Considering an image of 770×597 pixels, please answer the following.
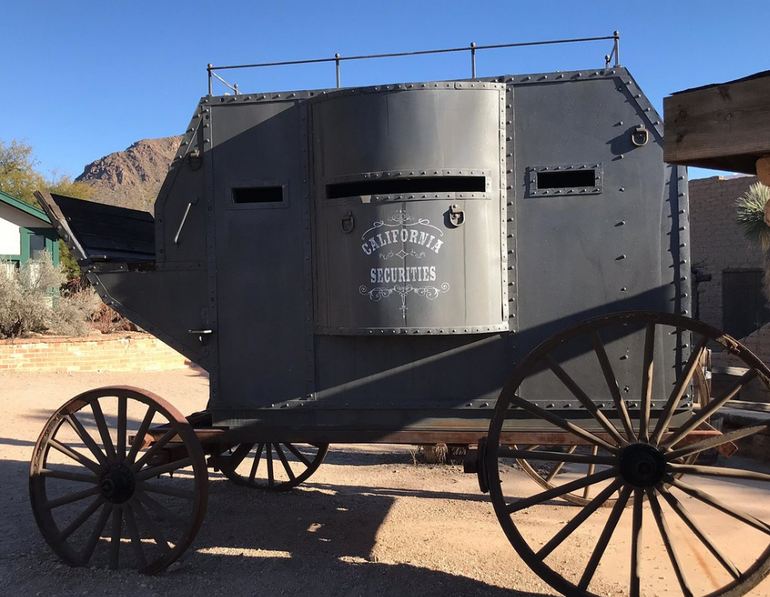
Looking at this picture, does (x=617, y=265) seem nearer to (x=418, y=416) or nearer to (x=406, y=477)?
(x=418, y=416)

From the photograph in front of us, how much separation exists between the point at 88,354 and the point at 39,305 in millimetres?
1960

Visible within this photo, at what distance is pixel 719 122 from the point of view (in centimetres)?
272

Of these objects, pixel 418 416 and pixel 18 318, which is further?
pixel 18 318

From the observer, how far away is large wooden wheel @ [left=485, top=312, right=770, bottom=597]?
3.47 m

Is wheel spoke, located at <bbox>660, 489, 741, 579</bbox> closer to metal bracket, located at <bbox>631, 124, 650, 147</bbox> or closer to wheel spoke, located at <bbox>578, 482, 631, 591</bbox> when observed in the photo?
wheel spoke, located at <bbox>578, 482, 631, 591</bbox>

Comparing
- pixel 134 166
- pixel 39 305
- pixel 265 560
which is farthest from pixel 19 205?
pixel 134 166

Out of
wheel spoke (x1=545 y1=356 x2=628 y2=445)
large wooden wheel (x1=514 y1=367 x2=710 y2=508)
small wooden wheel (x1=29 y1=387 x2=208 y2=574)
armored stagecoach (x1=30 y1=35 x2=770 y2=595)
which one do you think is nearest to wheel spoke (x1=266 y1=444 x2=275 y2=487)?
small wooden wheel (x1=29 y1=387 x2=208 y2=574)

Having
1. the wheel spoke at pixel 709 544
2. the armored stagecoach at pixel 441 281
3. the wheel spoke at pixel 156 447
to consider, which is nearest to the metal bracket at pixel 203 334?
the armored stagecoach at pixel 441 281

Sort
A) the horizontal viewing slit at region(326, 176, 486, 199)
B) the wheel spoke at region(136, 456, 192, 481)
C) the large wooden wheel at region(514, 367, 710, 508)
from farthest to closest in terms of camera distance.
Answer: the large wooden wheel at region(514, 367, 710, 508)
the wheel spoke at region(136, 456, 192, 481)
the horizontal viewing slit at region(326, 176, 486, 199)

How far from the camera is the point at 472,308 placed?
396cm

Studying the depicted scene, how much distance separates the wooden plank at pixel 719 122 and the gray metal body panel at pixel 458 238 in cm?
110

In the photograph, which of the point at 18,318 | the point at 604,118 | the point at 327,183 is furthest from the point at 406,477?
the point at 18,318

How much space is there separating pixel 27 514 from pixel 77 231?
96.9 inches

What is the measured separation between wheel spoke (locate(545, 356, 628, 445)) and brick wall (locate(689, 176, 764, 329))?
16.0 m
